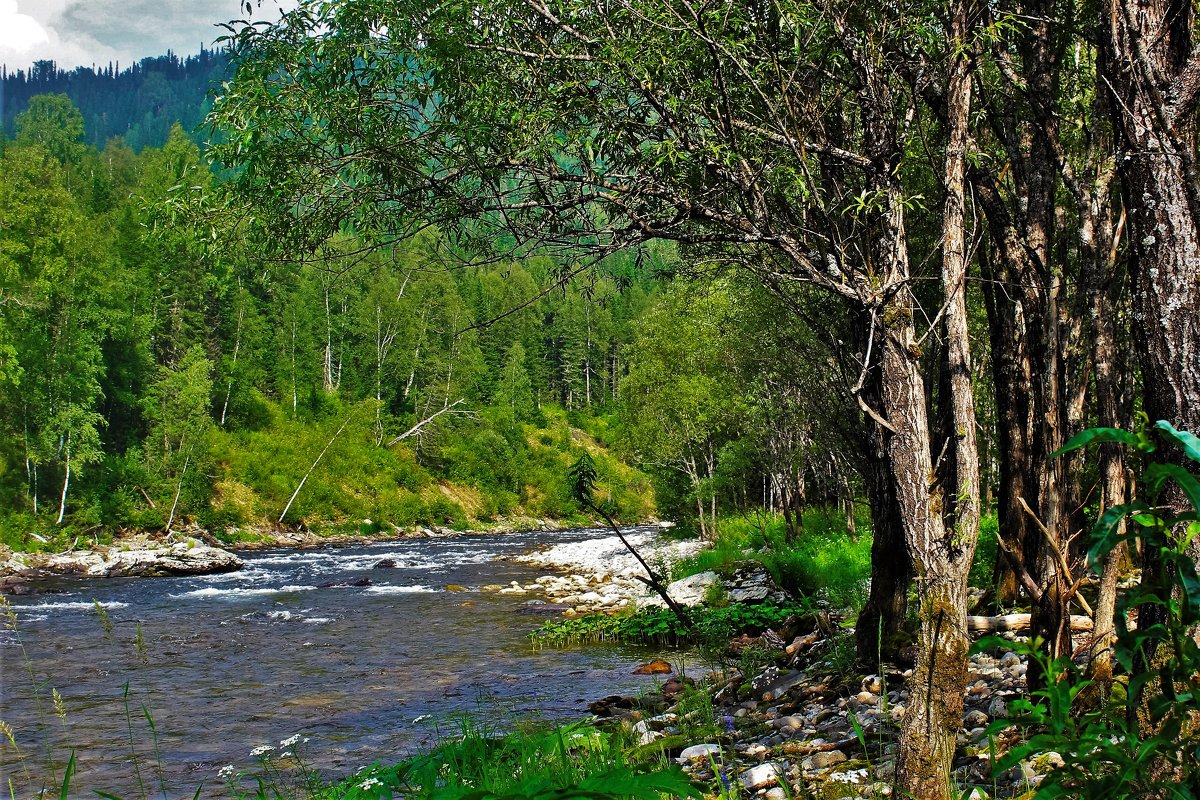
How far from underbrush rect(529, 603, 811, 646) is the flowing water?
67cm

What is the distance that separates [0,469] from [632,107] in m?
32.6

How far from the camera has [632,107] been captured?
218 inches

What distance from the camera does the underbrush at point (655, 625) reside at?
14.3 metres

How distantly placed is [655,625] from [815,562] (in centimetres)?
369

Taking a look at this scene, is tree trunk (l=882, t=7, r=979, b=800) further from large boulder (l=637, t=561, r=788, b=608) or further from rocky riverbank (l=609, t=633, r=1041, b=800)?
large boulder (l=637, t=561, r=788, b=608)

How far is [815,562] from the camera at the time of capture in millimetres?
16750

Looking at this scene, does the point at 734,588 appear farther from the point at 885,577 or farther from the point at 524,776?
the point at 524,776

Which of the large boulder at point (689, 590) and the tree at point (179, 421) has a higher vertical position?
the tree at point (179, 421)

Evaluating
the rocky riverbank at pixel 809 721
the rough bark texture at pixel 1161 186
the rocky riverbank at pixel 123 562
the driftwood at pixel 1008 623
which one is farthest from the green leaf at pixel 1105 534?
the rocky riverbank at pixel 123 562

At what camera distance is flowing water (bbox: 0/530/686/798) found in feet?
28.3

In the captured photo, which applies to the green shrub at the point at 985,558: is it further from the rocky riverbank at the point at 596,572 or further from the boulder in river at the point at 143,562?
the boulder in river at the point at 143,562

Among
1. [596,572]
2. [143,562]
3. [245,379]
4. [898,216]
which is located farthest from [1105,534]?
[245,379]

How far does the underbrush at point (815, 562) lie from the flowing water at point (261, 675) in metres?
3.56

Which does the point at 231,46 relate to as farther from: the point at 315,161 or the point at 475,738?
the point at 475,738
